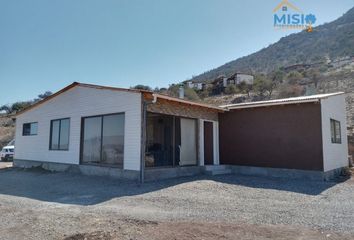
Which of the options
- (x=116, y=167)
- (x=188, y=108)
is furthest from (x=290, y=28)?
(x=116, y=167)

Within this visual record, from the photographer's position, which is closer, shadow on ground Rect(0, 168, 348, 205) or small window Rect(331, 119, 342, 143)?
shadow on ground Rect(0, 168, 348, 205)

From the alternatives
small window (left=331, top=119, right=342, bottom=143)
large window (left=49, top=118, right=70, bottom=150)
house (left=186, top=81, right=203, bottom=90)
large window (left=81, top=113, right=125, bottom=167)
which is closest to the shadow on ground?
large window (left=81, top=113, right=125, bottom=167)

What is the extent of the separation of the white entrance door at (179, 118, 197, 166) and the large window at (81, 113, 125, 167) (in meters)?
2.68

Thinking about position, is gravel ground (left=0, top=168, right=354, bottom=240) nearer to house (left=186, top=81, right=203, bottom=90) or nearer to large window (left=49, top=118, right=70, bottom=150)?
large window (left=49, top=118, right=70, bottom=150)

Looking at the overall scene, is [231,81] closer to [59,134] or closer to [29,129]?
[29,129]

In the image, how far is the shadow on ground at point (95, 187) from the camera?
25.2ft

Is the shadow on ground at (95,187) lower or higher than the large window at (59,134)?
lower

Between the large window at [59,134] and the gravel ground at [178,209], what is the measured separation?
11.0 ft


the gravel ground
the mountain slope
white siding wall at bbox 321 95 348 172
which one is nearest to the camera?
the gravel ground

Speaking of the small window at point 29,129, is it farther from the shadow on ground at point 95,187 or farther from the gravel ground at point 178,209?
the gravel ground at point 178,209

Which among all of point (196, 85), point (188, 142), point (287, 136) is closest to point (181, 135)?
point (188, 142)

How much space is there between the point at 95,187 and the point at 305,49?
49.8 metres

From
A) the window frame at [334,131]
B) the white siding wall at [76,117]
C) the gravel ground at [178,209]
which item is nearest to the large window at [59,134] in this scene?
the white siding wall at [76,117]

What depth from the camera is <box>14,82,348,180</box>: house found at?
10.3 metres
